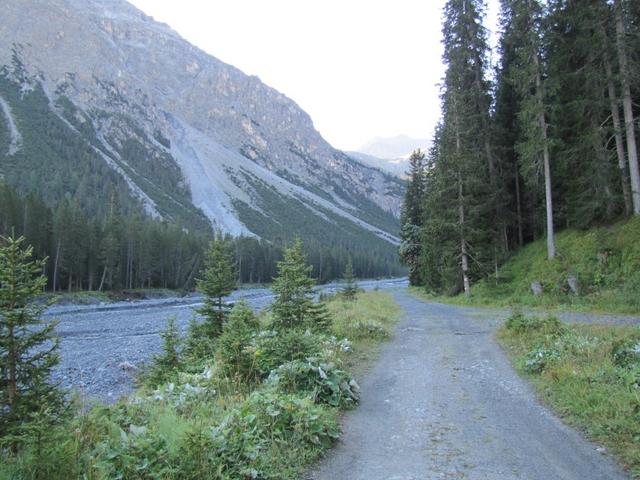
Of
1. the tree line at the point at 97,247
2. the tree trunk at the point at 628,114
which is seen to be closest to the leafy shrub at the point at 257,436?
the tree trunk at the point at 628,114

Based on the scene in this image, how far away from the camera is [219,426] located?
17.5 feet

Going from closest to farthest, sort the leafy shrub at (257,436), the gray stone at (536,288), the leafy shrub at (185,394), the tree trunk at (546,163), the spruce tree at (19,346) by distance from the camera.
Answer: the leafy shrub at (257,436) < the spruce tree at (19,346) < the leafy shrub at (185,394) < the gray stone at (536,288) < the tree trunk at (546,163)

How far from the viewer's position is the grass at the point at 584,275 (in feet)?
56.2

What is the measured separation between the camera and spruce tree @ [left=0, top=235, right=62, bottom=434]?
18.6 feet

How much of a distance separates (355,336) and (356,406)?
19.5 feet

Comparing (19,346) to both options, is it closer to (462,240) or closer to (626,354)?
(626,354)

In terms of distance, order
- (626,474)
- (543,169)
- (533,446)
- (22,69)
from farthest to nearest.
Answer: (22,69) → (543,169) → (533,446) → (626,474)

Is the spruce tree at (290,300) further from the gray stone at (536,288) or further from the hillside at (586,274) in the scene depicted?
the gray stone at (536,288)

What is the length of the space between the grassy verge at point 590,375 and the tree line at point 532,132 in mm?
12843

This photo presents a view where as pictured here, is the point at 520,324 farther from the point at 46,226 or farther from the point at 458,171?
the point at 46,226

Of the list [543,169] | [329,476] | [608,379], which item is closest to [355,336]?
[608,379]

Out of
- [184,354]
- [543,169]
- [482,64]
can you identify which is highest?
[482,64]

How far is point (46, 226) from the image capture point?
59.5 m

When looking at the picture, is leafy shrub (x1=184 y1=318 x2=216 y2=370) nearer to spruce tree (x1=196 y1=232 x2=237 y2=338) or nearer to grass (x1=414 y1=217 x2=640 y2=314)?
spruce tree (x1=196 y1=232 x2=237 y2=338)
